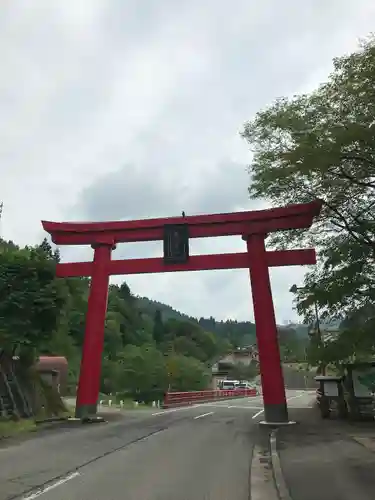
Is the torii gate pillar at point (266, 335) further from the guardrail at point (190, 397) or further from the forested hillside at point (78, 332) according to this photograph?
the guardrail at point (190, 397)

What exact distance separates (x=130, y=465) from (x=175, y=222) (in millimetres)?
12785

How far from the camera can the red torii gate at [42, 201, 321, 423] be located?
63.5 feet

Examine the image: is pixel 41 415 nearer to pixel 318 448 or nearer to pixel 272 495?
pixel 318 448

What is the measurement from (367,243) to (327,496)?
26.4ft

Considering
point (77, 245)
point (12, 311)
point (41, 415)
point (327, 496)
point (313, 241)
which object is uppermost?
point (77, 245)

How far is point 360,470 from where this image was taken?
918 centimetres

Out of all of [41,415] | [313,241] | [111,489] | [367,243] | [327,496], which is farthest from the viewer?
[41,415]

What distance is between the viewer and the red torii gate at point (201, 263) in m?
19.4

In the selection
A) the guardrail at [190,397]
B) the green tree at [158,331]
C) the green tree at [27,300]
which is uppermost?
the green tree at [158,331]

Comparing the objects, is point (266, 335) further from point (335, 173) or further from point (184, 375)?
point (184, 375)

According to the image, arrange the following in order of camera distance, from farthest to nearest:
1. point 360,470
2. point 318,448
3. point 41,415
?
point 41,415
point 318,448
point 360,470

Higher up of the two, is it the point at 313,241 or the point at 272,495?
the point at 313,241

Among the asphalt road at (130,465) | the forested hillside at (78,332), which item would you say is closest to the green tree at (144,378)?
the forested hillside at (78,332)

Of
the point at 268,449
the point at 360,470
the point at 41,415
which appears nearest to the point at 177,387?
the point at 41,415
